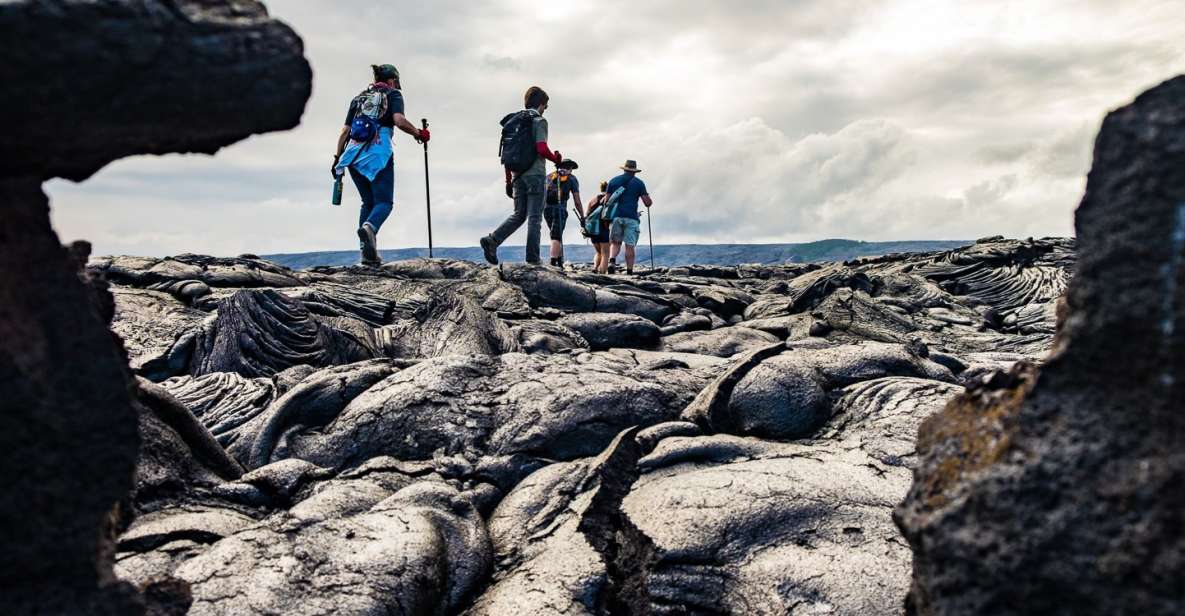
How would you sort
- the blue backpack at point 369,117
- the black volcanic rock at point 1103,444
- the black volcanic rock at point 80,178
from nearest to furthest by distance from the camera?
1. the black volcanic rock at point 1103,444
2. the black volcanic rock at point 80,178
3. the blue backpack at point 369,117

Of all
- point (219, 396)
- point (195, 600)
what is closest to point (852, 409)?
point (195, 600)

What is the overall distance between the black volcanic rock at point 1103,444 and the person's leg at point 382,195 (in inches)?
327

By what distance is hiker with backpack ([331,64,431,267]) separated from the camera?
29.0 ft

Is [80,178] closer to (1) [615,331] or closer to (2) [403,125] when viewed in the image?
(1) [615,331]

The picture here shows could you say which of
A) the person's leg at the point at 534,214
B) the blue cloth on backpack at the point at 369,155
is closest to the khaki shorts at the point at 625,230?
the person's leg at the point at 534,214

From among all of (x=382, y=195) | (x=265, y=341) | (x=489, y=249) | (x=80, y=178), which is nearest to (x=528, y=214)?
(x=489, y=249)

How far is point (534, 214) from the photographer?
1109 centimetres

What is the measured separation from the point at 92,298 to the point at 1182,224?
97.6 inches

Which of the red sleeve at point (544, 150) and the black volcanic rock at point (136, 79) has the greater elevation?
the red sleeve at point (544, 150)

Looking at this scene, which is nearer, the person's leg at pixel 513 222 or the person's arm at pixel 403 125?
the person's arm at pixel 403 125

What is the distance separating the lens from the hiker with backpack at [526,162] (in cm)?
1048

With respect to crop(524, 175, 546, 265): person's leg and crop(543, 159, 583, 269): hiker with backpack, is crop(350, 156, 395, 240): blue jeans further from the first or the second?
crop(543, 159, 583, 269): hiker with backpack

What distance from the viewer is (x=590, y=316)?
8.16 metres

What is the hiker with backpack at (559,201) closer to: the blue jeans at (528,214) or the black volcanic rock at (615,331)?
the blue jeans at (528,214)
